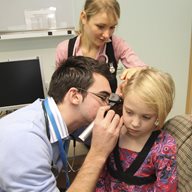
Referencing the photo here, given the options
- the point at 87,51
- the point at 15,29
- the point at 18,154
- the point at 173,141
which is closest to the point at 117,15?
the point at 87,51

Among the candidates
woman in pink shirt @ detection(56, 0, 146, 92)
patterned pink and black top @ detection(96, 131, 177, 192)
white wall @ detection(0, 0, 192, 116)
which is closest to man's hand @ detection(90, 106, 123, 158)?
patterned pink and black top @ detection(96, 131, 177, 192)

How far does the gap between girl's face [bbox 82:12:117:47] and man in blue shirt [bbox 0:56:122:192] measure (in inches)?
11.2

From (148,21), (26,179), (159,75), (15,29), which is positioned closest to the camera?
(26,179)

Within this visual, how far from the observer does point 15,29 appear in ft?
6.77

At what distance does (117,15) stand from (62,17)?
900 mm

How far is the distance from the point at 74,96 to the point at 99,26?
1.58 ft

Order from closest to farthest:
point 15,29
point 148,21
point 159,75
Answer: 1. point 159,75
2. point 15,29
3. point 148,21

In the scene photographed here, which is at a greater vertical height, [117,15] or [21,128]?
[117,15]

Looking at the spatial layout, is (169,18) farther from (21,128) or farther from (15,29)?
(21,128)

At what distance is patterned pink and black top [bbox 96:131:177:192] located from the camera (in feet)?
3.14

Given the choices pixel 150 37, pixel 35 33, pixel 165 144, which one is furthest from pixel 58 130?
pixel 150 37

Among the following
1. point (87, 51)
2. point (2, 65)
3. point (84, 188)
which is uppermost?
point (87, 51)

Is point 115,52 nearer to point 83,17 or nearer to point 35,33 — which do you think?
point 83,17

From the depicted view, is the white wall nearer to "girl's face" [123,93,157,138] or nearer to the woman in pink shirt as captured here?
the woman in pink shirt
